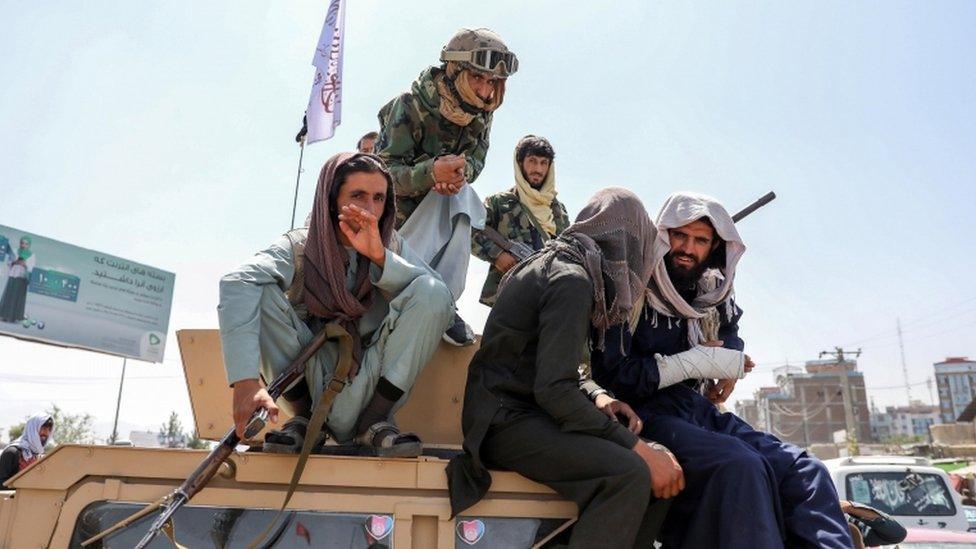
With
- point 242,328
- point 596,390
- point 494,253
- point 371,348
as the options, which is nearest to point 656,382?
point 596,390

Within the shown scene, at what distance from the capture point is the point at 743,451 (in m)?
2.60

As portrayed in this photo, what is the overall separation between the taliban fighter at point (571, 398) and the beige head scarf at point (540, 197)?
1.85 m

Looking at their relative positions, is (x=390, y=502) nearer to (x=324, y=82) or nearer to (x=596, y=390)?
(x=596, y=390)

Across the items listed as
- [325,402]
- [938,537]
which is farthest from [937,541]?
[325,402]

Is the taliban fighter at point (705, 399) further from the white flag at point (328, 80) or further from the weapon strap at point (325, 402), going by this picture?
the white flag at point (328, 80)

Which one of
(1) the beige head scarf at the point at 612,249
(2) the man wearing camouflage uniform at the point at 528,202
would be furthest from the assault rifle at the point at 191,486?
(2) the man wearing camouflage uniform at the point at 528,202

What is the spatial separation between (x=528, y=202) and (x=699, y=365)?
2076mm

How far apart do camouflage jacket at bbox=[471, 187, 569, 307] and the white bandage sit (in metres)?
1.73

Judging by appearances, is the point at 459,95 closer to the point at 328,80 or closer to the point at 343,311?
the point at 343,311

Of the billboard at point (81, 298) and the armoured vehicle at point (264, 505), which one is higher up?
the billboard at point (81, 298)

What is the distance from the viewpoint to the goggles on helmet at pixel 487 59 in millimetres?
3852

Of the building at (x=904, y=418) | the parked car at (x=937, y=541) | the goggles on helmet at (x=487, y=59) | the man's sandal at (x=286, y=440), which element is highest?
the building at (x=904, y=418)

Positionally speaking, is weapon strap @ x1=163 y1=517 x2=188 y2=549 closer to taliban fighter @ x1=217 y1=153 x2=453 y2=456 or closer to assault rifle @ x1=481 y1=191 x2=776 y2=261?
taliban fighter @ x1=217 y1=153 x2=453 y2=456

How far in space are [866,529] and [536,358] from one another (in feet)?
6.19
